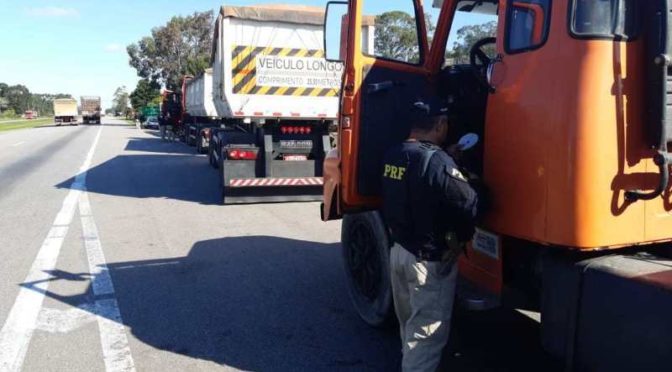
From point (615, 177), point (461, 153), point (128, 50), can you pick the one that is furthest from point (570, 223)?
point (128, 50)

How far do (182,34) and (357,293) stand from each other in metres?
67.3

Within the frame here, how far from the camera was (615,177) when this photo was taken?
2.58 m

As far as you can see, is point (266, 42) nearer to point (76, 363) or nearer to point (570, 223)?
point (76, 363)

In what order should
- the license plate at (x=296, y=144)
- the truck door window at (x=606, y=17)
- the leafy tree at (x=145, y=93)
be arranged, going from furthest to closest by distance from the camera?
the leafy tree at (x=145, y=93), the license plate at (x=296, y=144), the truck door window at (x=606, y=17)

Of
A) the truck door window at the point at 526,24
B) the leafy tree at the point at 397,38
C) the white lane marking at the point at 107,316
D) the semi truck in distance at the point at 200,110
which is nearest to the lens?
the truck door window at the point at 526,24

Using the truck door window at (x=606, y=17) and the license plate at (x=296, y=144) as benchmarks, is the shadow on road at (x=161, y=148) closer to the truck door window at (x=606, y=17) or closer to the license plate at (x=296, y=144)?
the license plate at (x=296, y=144)

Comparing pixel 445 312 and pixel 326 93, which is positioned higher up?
pixel 326 93

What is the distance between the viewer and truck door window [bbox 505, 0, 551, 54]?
8.92ft

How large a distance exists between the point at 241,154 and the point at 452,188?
7.55 m

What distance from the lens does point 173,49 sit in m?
68.2

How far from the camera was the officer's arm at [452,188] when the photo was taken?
2.85 metres

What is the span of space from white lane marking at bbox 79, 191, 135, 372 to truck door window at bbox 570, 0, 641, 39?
3378mm

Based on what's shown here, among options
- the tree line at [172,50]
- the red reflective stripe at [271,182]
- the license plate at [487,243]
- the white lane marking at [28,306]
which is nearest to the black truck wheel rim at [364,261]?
the license plate at [487,243]

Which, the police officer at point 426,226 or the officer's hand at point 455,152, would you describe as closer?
the police officer at point 426,226
